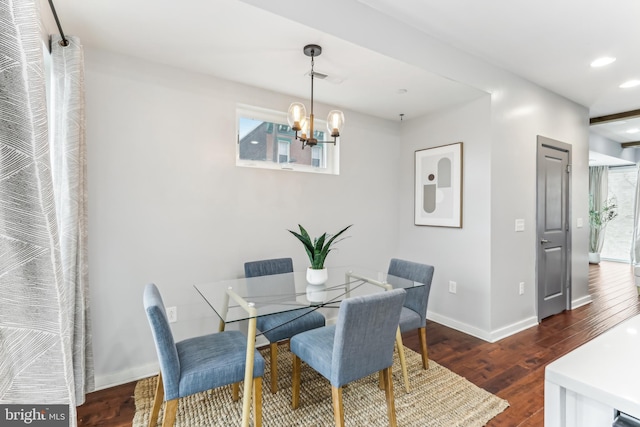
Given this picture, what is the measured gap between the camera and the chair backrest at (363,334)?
158 cm

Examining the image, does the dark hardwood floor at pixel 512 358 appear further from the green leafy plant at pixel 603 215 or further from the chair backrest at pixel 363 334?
the green leafy plant at pixel 603 215

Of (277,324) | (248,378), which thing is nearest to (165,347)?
(248,378)

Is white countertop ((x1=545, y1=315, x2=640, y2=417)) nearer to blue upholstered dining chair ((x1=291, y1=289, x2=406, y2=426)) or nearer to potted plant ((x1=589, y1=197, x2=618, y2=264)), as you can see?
blue upholstered dining chair ((x1=291, y1=289, x2=406, y2=426))

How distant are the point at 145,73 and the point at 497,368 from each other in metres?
3.61

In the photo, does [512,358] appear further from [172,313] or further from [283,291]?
[172,313]

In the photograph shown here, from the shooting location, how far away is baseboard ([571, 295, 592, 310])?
13.2 feet

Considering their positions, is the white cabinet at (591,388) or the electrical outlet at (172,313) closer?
the white cabinet at (591,388)

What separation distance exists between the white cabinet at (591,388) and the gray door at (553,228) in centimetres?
318

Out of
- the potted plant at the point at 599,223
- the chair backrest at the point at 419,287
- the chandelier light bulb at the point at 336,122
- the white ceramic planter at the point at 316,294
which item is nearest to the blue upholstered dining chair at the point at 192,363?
the white ceramic planter at the point at 316,294

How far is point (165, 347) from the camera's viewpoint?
1.49 m

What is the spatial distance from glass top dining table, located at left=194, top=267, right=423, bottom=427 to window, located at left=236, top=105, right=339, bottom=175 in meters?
1.16

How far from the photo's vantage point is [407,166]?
156 inches

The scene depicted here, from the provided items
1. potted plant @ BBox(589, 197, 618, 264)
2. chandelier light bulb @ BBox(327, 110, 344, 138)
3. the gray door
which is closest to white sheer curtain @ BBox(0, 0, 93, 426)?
chandelier light bulb @ BBox(327, 110, 344, 138)

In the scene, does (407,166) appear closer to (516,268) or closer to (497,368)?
(516,268)
